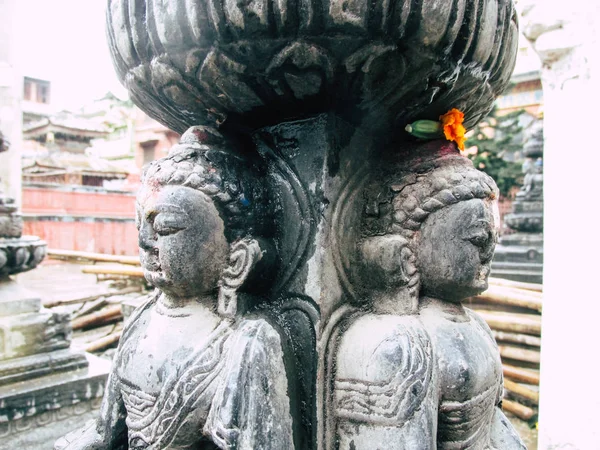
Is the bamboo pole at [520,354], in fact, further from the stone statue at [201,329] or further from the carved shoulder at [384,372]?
the stone statue at [201,329]

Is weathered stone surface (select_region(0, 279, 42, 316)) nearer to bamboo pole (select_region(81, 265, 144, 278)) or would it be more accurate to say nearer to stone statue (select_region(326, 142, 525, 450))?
stone statue (select_region(326, 142, 525, 450))

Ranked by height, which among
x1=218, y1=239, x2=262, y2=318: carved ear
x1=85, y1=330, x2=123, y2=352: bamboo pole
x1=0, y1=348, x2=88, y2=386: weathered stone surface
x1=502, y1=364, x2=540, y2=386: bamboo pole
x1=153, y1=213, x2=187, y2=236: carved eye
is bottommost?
x1=502, y1=364, x2=540, y2=386: bamboo pole

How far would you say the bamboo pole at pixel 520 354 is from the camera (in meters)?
3.34

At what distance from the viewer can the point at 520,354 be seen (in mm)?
3395

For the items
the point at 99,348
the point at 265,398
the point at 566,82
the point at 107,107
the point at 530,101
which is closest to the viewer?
the point at 265,398

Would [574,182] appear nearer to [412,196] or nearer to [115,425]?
[412,196]

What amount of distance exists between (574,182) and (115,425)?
183 cm

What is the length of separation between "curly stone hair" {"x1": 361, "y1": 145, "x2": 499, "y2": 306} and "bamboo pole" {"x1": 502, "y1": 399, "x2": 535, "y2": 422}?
2647mm

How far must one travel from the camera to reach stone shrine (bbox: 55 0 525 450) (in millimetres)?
813

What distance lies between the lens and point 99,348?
391 cm

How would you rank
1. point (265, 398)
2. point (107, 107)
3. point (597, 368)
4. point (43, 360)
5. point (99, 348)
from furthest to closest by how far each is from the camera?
1. point (107, 107)
2. point (99, 348)
3. point (43, 360)
4. point (597, 368)
5. point (265, 398)

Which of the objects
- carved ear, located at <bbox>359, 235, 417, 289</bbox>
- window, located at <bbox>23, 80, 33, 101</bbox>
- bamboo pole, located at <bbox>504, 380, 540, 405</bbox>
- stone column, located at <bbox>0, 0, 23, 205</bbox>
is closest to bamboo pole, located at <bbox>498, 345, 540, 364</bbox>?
bamboo pole, located at <bbox>504, 380, 540, 405</bbox>

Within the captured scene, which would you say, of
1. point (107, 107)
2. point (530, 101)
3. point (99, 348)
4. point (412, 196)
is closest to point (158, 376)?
point (412, 196)

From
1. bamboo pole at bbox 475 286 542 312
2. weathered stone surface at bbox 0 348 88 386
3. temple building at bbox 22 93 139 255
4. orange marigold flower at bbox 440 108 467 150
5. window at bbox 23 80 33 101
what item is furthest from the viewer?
window at bbox 23 80 33 101
